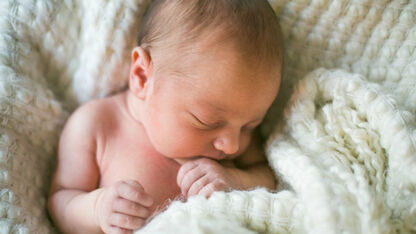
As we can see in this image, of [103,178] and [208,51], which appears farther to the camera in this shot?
[103,178]

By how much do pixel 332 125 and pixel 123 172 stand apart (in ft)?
1.86

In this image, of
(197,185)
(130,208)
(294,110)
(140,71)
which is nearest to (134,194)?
(130,208)

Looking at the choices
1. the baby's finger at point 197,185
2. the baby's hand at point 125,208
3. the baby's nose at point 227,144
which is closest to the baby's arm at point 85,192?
the baby's hand at point 125,208

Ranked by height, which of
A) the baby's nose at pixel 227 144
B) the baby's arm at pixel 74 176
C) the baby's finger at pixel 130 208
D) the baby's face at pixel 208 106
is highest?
the baby's face at pixel 208 106

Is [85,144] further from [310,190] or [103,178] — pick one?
[310,190]

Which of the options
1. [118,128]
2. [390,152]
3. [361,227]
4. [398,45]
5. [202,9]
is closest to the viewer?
[361,227]

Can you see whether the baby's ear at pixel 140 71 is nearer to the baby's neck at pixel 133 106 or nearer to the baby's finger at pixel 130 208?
the baby's neck at pixel 133 106

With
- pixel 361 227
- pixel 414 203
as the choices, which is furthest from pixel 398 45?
pixel 361 227

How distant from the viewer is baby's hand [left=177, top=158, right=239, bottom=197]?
86cm

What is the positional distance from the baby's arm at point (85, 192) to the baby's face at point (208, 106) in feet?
0.60

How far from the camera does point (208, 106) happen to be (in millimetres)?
899

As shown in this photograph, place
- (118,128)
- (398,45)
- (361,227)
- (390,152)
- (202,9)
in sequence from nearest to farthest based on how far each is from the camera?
(361,227), (390,152), (202,9), (398,45), (118,128)

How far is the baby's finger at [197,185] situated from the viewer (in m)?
0.88

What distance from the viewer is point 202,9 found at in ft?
2.95
